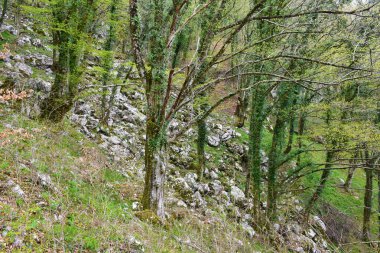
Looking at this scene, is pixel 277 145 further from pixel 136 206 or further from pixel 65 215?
pixel 65 215

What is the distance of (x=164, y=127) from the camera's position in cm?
552

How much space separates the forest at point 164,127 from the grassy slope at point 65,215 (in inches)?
0.9

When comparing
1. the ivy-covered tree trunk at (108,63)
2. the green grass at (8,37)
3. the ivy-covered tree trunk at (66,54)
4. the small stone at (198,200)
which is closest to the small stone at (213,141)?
the small stone at (198,200)

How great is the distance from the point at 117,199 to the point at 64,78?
13.3 feet

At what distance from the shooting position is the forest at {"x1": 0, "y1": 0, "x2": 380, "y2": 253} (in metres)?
3.99

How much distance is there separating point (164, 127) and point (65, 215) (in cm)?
248

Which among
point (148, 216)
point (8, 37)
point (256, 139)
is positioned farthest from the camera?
point (8, 37)

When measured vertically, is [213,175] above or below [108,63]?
below

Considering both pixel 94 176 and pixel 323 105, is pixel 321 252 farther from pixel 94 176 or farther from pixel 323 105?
pixel 323 105

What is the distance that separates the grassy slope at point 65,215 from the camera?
10.4 feet

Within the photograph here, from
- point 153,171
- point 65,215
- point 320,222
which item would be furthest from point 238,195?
point 65,215

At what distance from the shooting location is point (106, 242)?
3471 mm

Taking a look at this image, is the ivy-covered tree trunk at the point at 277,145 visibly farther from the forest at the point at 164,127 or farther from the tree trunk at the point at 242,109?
the tree trunk at the point at 242,109

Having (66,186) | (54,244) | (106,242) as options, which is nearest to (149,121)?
(66,186)
